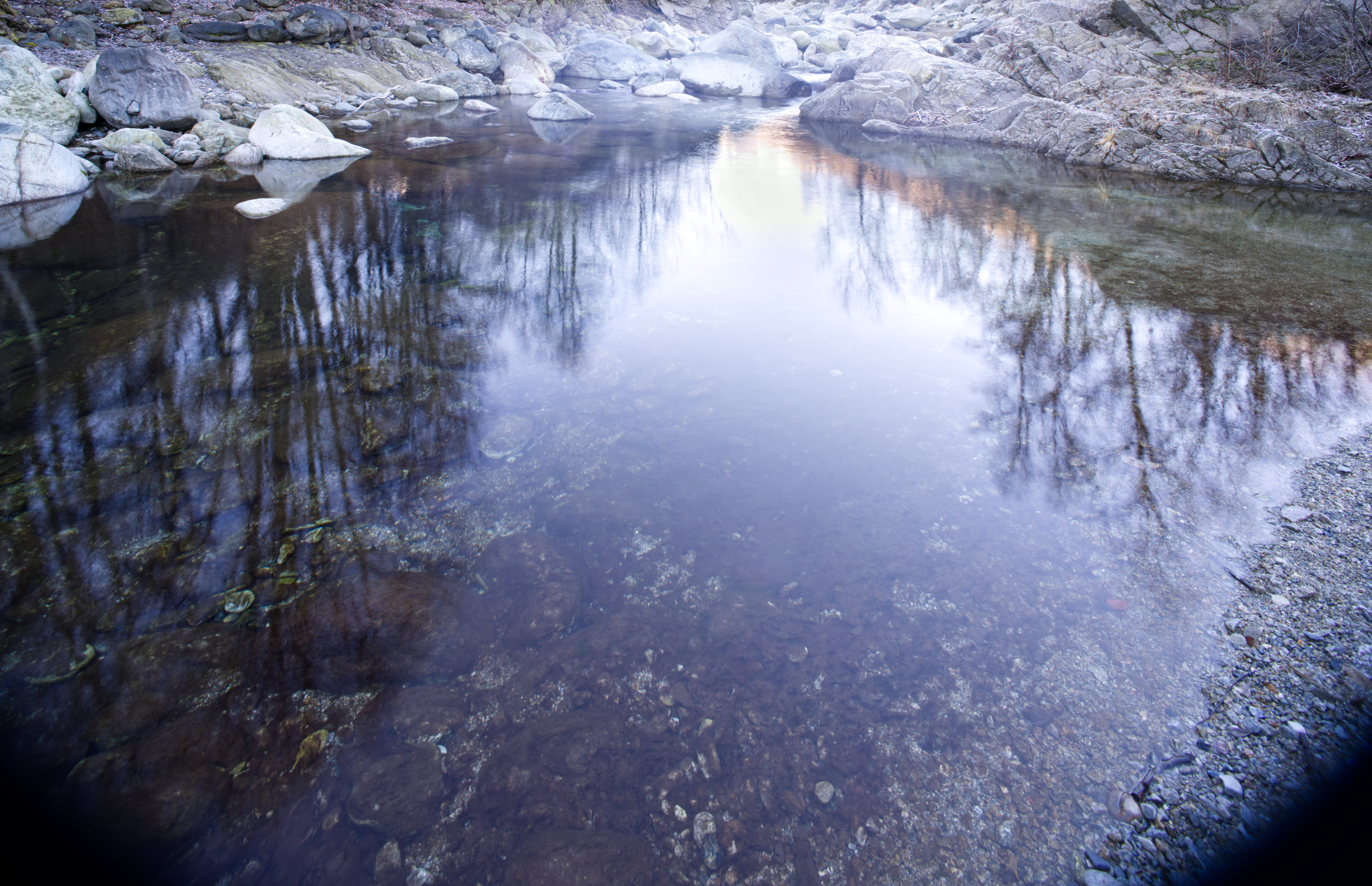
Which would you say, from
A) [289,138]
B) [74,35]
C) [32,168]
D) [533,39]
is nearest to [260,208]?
[32,168]

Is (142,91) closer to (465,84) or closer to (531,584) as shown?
(465,84)

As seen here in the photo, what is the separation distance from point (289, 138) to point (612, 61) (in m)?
16.9

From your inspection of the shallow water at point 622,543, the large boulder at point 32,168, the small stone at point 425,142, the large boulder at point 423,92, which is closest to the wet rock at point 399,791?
the shallow water at point 622,543

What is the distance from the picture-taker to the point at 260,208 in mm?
8242

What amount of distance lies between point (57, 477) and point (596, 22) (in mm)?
37637

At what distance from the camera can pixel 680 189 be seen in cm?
1055

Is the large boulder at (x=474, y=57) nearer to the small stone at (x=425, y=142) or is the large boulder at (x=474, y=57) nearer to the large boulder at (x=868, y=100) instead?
the small stone at (x=425, y=142)

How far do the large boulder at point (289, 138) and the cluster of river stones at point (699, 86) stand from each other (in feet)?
0.10

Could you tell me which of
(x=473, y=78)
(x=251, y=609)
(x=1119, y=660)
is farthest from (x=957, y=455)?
(x=473, y=78)

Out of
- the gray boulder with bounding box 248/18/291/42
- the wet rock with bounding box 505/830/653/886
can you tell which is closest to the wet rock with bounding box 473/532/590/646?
the wet rock with bounding box 505/830/653/886

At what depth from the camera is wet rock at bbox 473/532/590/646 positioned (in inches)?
113

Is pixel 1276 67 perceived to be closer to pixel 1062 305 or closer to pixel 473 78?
pixel 1062 305

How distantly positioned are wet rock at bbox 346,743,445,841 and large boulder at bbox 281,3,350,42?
23.3 meters

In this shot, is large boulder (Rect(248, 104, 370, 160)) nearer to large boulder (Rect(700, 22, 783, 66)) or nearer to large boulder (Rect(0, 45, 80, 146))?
large boulder (Rect(0, 45, 80, 146))
